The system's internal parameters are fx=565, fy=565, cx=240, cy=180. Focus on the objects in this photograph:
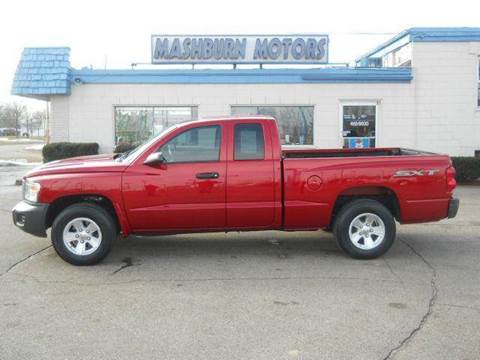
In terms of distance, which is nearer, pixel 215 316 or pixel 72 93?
pixel 215 316

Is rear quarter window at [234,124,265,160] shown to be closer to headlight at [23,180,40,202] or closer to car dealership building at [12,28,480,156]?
headlight at [23,180,40,202]

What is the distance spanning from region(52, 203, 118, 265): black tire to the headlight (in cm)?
40

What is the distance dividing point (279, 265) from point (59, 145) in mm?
10821

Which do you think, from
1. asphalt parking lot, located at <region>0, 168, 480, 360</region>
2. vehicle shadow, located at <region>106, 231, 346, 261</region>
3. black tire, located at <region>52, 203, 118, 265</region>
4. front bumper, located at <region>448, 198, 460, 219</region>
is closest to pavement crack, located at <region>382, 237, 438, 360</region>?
asphalt parking lot, located at <region>0, 168, 480, 360</region>

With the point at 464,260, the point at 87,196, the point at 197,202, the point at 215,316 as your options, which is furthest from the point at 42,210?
the point at 464,260

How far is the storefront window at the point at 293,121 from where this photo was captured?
16469mm

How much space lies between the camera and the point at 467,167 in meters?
15.1

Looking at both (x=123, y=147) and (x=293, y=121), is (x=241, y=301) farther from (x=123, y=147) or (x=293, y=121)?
(x=293, y=121)

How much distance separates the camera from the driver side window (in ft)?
23.0

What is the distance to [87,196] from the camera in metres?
6.99

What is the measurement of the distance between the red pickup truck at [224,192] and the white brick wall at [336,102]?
9213 millimetres

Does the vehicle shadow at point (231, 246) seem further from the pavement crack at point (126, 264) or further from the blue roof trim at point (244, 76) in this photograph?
the blue roof trim at point (244, 76)

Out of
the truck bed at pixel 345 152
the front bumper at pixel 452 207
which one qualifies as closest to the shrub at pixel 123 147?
the truck bed at pixel 345 152

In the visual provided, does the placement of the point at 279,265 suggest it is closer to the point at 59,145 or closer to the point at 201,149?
the point at 201,149
